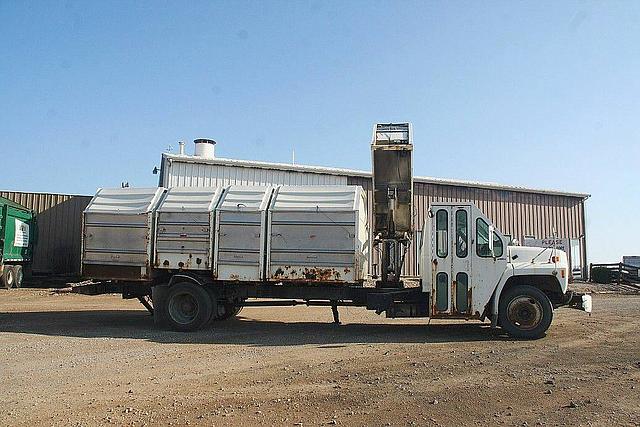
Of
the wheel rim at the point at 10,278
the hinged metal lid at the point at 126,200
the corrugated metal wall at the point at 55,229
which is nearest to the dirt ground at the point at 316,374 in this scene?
the hinged metal lid at the point at 126,200

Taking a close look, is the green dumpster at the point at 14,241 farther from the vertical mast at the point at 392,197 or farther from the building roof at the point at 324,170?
the vertical mast at the point at 392,197

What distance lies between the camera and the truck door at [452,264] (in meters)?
10.9

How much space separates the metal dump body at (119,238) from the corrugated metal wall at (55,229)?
14.5 meters

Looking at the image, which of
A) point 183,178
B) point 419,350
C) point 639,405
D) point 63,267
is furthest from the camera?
point 63,267

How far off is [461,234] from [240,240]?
4.59 m

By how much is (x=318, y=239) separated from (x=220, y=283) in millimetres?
2499

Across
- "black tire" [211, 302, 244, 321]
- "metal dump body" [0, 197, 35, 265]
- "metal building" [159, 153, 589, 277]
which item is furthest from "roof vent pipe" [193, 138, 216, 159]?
Result: "black tire" [211, 302, 244, 321]

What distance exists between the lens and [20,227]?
23016 millimetres

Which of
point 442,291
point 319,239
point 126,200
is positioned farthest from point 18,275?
Answer: point 442,291

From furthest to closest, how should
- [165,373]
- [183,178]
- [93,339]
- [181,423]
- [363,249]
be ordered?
[183,178], [363,249], [93,339], [165,373], [181,423]

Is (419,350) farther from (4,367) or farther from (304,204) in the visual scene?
(4,367)

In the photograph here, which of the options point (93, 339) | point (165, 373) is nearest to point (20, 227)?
point (93, 339)

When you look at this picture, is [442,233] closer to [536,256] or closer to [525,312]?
[536,256]

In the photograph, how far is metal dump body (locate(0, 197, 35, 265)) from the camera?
21.5 meters
